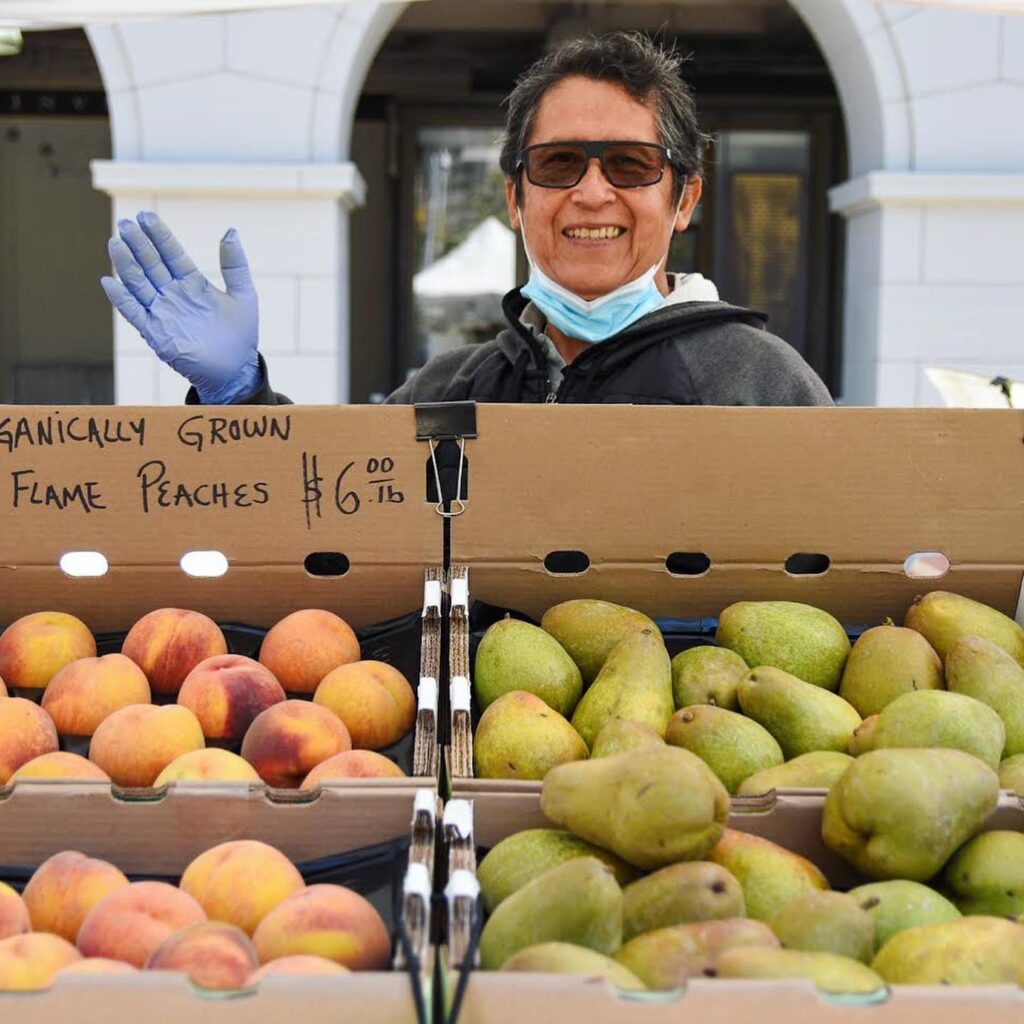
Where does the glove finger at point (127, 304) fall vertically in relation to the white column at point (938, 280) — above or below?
below

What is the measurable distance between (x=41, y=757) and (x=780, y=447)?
1086mm

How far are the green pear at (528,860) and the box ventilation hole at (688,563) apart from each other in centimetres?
74

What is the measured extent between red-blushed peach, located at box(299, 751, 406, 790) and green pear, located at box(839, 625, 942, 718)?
62 cm

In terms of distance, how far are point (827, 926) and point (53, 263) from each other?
31.3ft

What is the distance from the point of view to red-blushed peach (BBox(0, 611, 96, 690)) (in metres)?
1.72

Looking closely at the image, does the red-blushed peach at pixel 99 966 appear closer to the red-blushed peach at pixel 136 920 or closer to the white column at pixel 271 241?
the red-blushed peach at pixel 136 920

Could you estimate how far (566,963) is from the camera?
98 cm

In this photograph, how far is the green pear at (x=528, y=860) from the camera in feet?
3.95

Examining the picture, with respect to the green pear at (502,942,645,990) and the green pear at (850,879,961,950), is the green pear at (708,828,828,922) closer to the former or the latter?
the green pear at (850,879,961,950)

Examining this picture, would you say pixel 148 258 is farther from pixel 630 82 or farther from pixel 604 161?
pixel 630 82

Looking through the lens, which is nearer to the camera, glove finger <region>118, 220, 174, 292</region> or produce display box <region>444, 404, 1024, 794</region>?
produce display box <region>444, 404, 1024, 794</region>

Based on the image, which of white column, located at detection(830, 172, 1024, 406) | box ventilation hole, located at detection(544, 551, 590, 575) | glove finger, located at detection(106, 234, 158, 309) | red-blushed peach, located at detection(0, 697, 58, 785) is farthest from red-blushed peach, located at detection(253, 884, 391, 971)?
white column, located at detection(830, 172, 1024, 406)

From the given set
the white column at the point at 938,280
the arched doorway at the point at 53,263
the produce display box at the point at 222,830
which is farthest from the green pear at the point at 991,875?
the arched doorway at the point at 53,263

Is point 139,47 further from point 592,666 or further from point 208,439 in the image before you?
point 592,666
